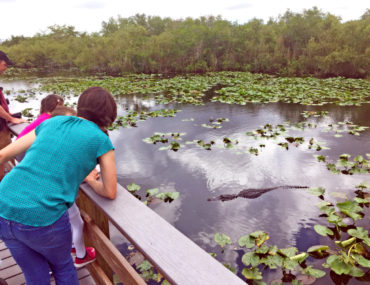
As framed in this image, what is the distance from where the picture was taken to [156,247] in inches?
38.1

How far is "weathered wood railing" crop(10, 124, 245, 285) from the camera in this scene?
0.84m

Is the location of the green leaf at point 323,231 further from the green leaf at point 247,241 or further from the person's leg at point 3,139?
the person's leg at point 3,139

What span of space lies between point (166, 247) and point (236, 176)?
4.04 metres

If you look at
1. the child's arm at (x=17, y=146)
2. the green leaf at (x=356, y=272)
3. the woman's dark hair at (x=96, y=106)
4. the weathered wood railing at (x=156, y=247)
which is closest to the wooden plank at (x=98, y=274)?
the weathered wood railing at (x=156, y=247)

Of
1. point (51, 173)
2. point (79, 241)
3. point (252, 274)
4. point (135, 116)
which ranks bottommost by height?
point (252, 274)

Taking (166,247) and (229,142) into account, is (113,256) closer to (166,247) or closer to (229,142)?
(166,247)

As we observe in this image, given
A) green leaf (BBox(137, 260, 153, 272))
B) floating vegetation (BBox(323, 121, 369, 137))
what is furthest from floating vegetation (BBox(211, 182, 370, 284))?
floating vegetation (BBox(323, 121, 369, 137))

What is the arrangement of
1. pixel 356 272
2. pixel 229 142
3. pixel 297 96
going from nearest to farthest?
pixel 356 272 < pixel 229 142 < pixel 297 96

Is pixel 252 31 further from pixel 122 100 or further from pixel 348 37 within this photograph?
pixel 122 100

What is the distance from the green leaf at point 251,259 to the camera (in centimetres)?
281

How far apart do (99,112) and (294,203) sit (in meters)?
3.60

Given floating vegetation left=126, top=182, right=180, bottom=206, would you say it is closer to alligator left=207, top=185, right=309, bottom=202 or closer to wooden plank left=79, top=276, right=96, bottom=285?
alligator left=207, top=185, right=309, bottom=202

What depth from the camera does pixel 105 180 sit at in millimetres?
1285

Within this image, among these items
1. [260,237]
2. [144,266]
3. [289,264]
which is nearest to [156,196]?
[144,266]
